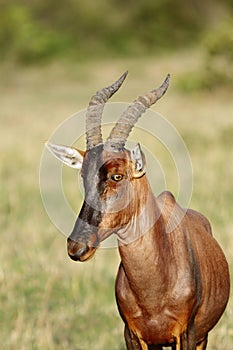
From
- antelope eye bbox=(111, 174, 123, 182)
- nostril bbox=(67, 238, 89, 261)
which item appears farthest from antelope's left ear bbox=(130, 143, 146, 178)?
nostril bbox=(67, 238, 89, 261)

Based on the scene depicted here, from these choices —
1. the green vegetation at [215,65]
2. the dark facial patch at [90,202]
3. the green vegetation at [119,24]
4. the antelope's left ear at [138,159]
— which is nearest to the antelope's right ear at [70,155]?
the dark facial patch at [90,202]

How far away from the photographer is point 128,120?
5355mm

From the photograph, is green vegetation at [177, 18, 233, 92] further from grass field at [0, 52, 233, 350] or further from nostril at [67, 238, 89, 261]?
nostril at [67, 238, 89, 261]

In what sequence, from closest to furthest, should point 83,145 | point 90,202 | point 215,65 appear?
point 90,202
point 83,145
point 215,65

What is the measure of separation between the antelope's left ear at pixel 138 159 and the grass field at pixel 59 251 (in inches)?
131

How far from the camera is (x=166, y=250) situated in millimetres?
5559

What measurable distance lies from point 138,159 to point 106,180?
245mm

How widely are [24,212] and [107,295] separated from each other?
5555 mm

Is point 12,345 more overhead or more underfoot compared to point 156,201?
more underfoot

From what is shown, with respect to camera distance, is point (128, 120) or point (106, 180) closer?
point (106, 180)

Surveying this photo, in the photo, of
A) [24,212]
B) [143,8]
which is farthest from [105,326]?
[143,8]

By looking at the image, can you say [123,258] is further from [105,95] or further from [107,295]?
[107,295]

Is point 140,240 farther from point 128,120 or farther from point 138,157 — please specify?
point 128,120

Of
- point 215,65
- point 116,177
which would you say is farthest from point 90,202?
point 215,65
